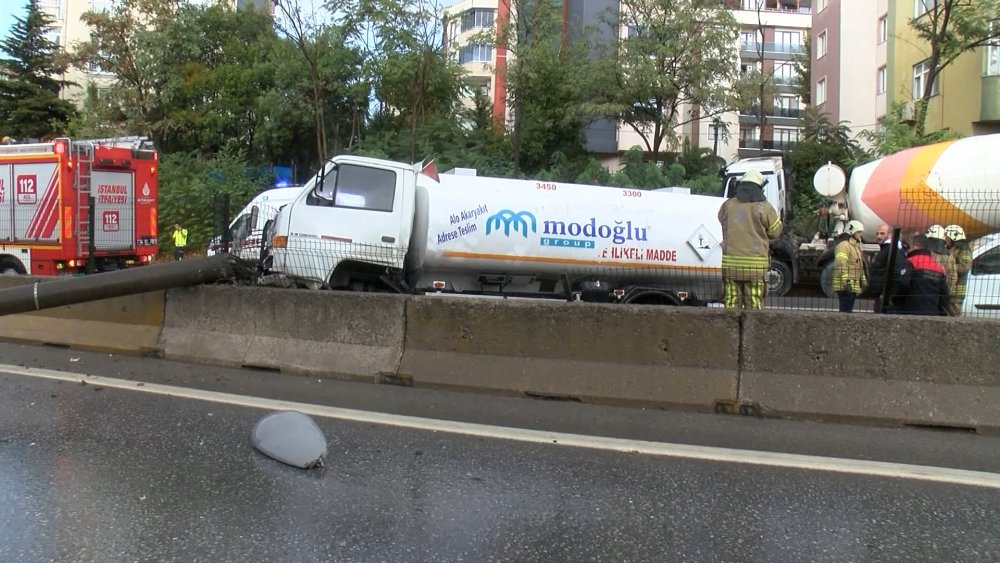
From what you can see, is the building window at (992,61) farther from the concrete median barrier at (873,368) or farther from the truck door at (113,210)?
the truck door at (113,210)

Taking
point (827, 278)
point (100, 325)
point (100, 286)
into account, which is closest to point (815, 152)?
point (827, 278)

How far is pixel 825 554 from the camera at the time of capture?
369cm

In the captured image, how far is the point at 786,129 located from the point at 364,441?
192ft

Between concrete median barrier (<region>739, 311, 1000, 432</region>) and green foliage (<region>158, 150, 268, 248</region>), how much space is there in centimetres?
2176

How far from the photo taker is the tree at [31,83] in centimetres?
3794

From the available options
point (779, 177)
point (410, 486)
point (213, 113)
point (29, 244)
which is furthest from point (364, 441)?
point (213, 113)

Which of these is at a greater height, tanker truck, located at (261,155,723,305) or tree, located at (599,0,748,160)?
tree, located at (599,0,748,160)

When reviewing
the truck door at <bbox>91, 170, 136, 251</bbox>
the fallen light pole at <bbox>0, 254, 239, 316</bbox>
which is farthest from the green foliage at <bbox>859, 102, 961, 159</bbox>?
the fallen light pole at <bbox>0, 254, 239, 316</bbox>

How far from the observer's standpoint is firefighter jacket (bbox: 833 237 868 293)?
372 inches

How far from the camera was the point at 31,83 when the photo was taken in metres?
39.4

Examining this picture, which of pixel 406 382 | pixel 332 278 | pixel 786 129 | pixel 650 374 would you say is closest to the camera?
pixel 650 374

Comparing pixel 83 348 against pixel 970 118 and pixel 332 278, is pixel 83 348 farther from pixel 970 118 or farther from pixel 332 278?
pixel 970 118

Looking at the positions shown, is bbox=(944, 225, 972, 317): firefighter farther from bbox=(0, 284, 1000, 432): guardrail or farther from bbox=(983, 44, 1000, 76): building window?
bbox=(983, 44, 1000, 76): building window

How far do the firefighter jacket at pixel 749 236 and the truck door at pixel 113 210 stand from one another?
12.4m
